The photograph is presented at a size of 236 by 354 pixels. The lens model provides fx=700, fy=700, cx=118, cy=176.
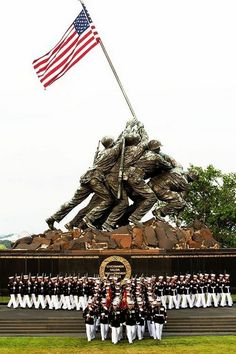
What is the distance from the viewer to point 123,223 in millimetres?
36750

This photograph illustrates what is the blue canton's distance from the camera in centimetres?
3177

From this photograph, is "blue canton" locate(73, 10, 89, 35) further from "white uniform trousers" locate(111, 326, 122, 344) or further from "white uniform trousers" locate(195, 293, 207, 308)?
"white uniform trousers" locate(111, 326, 122, 344)

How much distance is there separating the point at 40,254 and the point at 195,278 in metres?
8.12

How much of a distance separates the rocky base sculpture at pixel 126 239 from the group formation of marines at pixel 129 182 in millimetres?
1269

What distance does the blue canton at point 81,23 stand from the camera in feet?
104

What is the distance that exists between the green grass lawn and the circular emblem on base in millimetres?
10284

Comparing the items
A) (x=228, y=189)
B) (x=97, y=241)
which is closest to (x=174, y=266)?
(x=97, y=241)

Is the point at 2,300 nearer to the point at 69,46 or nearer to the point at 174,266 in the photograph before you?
the point at 174,266

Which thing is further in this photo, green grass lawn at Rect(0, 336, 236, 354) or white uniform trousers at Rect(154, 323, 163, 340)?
white uniform trousers at Rect(154, 323, 163, 340)

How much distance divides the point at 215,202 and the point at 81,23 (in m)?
29.0

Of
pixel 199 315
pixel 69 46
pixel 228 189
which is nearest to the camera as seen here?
pixel 199 315

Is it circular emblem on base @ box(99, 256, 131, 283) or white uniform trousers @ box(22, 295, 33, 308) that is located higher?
circular emblem on base @ box(99, 256, 131, 283)

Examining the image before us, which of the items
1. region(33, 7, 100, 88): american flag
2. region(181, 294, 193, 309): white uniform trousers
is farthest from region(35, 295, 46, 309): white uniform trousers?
region(33, 7, 100, 88): american flag

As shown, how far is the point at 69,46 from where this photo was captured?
3141 cm
